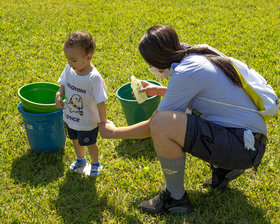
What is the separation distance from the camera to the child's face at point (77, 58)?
254 cm

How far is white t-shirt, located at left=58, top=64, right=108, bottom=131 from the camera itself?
8.57 ft

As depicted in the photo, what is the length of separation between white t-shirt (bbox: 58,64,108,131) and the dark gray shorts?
2.38ft

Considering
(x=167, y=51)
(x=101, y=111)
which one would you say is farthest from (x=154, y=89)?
(x=167, y=51)

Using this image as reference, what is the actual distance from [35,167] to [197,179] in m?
1.40

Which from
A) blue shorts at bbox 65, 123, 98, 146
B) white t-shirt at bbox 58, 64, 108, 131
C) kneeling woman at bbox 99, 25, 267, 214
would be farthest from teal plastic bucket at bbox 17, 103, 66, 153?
kneeling woman at bbox 99, 25, 267, 214

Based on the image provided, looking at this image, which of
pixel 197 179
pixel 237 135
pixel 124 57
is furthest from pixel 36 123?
pixel 124 57

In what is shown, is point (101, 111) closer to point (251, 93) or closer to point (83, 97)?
point (83, 97)

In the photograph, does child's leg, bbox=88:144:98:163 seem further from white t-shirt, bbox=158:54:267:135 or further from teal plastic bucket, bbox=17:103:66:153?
white t-shirt, bbox=158:54:267:135

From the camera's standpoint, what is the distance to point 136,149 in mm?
3293

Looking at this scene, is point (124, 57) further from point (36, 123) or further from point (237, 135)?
point (237, 135)

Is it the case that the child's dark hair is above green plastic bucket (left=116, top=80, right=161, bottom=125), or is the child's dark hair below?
above

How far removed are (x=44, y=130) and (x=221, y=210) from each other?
1.61 metres

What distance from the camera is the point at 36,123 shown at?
117 inches

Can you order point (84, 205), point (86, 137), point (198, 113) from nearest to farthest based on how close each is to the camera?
point (198, 113)
point (84, 205)
point (86, 137)
